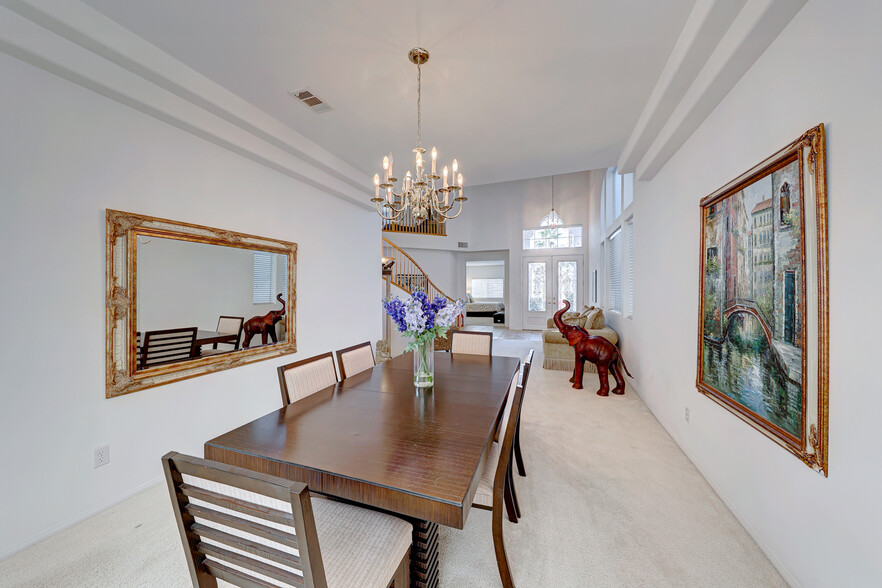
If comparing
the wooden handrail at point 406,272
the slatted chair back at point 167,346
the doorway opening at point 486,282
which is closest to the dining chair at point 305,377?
the slatted chair back at point 167,346

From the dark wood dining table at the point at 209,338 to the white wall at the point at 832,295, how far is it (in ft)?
11.5

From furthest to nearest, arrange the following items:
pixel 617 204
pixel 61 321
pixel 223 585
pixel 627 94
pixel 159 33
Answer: pixel 617 204 < pixel 627 94 < pixel 159 33 < pixel 61 321 < pixel 223 585

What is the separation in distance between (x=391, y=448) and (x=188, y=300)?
2.15 metres

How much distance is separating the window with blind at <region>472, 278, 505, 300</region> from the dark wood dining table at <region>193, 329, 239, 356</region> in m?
11.7

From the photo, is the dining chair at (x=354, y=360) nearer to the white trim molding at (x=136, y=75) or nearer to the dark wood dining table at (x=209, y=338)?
the dark wood dining table at (x=209, y=338)

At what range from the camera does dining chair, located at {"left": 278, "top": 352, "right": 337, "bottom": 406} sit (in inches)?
71.4

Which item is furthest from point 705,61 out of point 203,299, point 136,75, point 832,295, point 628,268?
point 203,299

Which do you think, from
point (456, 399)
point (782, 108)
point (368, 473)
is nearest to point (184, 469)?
point (368, 473)

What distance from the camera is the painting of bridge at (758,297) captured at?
1.40 meters

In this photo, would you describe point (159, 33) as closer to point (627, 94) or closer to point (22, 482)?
point (22, 482)

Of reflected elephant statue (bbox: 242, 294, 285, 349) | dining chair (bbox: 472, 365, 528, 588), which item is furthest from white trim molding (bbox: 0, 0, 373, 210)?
dining chair (bbox: 472, 365, 528, 588)

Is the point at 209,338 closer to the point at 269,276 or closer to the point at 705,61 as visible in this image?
the point at 269,276

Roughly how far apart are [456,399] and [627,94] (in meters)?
2.53

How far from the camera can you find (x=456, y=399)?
175cm
